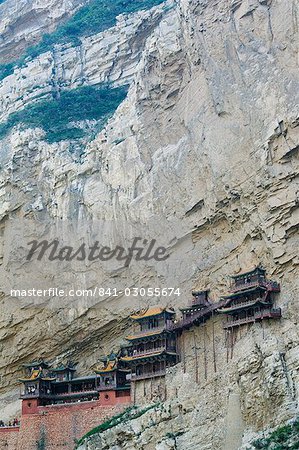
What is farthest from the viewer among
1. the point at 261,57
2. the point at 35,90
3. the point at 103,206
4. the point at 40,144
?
the point at 35,90

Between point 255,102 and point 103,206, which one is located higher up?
point 255,102

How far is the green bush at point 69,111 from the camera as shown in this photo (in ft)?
157

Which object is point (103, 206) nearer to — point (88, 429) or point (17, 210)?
point (17, 210)

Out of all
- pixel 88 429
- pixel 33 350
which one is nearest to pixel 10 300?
pixel 33 350

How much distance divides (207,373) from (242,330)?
8.01 ft

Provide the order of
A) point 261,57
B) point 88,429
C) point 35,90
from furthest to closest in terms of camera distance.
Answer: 1. point 35,90
2. point 261,57
3. point 88,429

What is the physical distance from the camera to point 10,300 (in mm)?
42312

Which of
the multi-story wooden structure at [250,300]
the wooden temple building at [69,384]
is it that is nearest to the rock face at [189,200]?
the multi-story wooden structure at [250,300]

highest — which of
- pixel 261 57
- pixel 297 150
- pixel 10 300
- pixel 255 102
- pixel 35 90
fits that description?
pixel 35 90

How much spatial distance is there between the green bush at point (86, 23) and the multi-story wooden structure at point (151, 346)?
26.1 meters

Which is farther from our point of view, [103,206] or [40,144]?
[40,144]

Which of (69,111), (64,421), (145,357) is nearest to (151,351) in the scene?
(145,357)

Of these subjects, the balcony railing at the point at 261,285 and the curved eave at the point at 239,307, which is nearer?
the curved eave at the point at 239,307

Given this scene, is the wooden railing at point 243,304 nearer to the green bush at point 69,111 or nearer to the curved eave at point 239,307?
the curved eave at point 239,307
